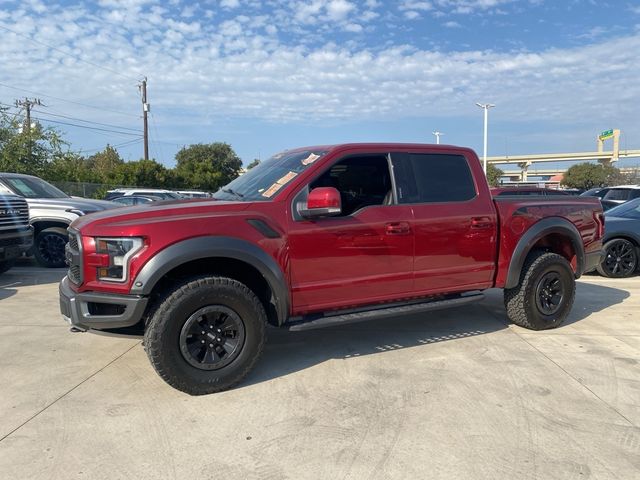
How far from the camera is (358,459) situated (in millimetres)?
2930

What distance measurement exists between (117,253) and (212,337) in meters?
0.93

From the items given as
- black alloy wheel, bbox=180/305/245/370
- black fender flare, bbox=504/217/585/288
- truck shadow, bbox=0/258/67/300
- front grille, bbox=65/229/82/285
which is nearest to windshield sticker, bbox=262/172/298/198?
black alloy wheel, bbox=180/305/245/370

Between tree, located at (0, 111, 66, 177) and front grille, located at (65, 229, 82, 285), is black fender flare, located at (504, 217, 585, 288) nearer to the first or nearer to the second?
front grille, located at (65, 229, 82, 285)

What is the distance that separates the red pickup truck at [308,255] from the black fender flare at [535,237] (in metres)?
0.02

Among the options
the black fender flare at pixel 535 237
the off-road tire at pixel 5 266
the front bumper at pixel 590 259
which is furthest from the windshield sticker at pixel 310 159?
the off-road tire at pixel 5 266

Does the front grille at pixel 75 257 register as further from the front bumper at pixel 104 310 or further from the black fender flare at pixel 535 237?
the black fender flare at pixel 535 237

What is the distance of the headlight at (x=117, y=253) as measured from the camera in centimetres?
357

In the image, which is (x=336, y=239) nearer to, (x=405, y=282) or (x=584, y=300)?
(x=405, y=282)

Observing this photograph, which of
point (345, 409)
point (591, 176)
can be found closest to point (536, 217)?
point (345, 409)

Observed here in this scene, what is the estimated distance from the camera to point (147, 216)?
3693 millimetres

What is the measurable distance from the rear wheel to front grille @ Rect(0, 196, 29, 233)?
9702 millimetres

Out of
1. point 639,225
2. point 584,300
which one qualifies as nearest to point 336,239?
point 584,300

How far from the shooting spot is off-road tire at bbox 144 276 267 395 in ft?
11.7

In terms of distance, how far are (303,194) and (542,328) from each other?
3.17 m
